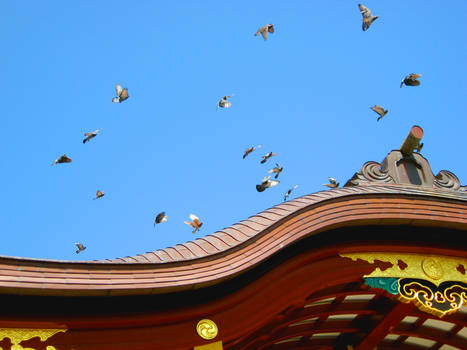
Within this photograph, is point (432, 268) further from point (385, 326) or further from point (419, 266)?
point (385, 326)

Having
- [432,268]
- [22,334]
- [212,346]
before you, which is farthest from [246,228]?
[22,334]

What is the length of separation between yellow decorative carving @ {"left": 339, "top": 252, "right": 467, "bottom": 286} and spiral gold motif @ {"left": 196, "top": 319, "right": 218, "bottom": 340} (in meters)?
2.03

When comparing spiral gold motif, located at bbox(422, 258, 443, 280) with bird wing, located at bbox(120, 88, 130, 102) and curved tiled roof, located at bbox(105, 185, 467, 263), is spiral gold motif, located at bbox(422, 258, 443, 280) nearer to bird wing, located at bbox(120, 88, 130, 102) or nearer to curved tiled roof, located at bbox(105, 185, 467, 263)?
curved tiled roof, located at bbox(105, 185, 467, 263)

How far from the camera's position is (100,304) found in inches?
251

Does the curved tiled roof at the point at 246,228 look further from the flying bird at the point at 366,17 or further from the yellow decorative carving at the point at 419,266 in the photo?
the flying bird at the point at 366,17

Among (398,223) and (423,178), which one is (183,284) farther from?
(423,178)

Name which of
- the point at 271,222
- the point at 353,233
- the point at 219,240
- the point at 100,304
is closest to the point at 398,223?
the point at 353,233

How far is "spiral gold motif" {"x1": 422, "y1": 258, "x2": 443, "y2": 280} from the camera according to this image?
8.23 meters

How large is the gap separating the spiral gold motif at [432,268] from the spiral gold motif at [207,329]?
9.84ft

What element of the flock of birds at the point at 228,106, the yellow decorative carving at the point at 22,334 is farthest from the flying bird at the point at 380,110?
the yellow decorative carving at the point at 22,334

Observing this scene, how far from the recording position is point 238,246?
6.98m

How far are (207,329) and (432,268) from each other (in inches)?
126

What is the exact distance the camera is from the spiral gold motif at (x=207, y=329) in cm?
673

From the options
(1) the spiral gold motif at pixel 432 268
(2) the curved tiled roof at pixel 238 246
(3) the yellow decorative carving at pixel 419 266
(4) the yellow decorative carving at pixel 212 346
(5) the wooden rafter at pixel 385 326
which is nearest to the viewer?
(2) the curved tiled roof at pixel 238 246
